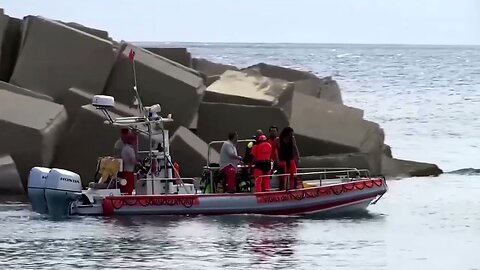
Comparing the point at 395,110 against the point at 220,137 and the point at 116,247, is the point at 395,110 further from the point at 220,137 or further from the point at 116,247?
the point at 116,247

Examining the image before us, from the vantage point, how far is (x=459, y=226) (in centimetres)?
2280

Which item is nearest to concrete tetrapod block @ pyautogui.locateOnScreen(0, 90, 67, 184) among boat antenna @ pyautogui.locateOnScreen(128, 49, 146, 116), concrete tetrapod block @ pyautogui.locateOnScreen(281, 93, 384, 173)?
boat antenna @ pyautogui.locateOnScreen(128, 49, 146, 116)

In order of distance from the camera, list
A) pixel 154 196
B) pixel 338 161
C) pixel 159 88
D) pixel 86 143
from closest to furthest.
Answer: pixel 154 196, pixel 86 143, pixel 159 88, pixel 338 161

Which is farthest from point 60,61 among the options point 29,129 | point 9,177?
point 9,177

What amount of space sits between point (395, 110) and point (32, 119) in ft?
107

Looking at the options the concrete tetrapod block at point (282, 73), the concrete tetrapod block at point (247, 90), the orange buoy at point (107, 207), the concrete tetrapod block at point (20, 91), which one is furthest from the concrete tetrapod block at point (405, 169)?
the orange buoy at point (107, 207)

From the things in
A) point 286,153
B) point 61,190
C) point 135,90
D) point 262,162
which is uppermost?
point 135,90

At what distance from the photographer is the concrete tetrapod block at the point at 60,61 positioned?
2598 centimetres

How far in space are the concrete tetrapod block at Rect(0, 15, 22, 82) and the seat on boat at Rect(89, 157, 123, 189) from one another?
6.01 metres

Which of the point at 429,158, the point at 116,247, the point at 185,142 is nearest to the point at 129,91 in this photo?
the point at 185,142

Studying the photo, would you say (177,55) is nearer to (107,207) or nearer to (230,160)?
(230,160)

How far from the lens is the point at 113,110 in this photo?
984 inches

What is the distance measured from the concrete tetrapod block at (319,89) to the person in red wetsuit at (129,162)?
1128cm

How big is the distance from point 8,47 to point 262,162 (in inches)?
313
